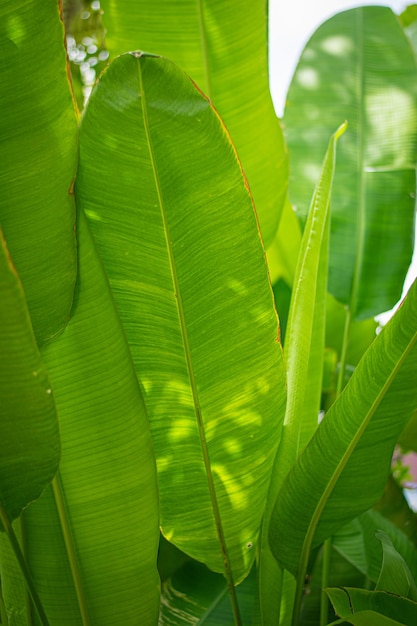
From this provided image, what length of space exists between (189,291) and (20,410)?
0.57ft

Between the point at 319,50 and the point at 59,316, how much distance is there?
28.4 inches

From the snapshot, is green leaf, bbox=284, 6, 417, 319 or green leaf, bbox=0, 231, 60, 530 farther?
green leaf, bbox=284, 6, 417, 319

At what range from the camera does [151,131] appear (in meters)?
A: 0.45

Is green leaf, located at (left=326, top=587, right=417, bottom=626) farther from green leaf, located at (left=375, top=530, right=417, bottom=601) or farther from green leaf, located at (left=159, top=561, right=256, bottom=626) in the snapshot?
green leaf, located at (left=159, top=561, right=256, bottom=626)

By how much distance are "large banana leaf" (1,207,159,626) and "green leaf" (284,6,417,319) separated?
49cm

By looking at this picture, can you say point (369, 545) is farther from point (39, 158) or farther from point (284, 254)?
point (39, 158)

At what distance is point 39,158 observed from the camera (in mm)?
446

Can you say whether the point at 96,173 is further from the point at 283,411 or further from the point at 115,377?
the point at 283,411

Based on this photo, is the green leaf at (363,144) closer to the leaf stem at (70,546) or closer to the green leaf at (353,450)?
the green leaf at (353,450)

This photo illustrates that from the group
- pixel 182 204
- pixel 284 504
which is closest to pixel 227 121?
pixel 182 204

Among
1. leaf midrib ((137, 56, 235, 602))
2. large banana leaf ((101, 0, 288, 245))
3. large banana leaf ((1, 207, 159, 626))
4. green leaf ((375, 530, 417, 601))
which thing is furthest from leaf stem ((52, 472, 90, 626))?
large banana leaf ((101, 0, 288, 245))

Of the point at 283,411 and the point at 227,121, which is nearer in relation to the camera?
the point at 283,411

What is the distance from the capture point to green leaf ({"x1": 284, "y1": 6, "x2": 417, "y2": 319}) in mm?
903

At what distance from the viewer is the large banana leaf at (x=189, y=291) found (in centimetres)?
45
